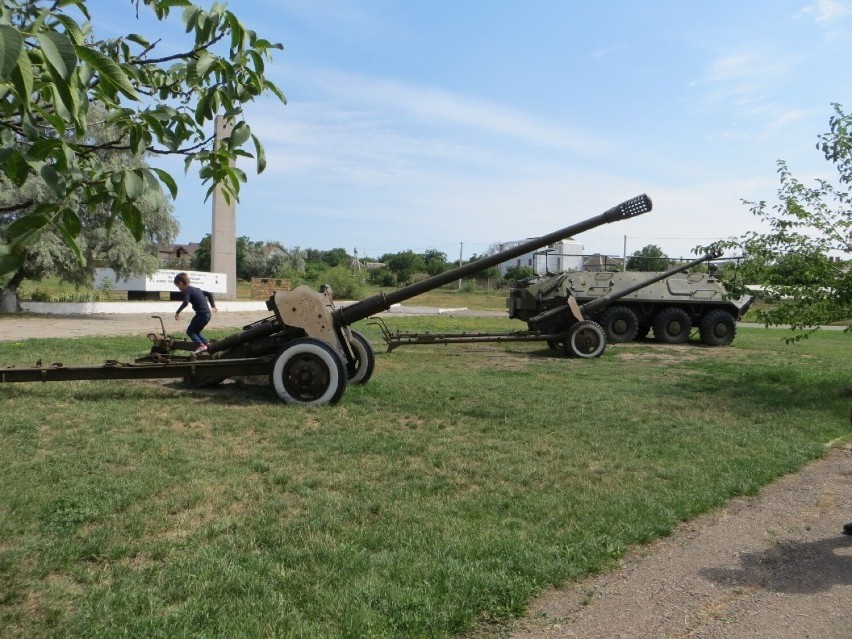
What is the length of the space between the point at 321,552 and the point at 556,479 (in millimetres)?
2112

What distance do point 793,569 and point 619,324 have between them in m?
13.8

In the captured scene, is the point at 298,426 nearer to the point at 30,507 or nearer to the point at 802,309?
the point at 30,507

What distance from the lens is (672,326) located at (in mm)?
17906

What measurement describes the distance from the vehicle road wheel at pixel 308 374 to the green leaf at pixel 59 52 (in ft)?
20.0

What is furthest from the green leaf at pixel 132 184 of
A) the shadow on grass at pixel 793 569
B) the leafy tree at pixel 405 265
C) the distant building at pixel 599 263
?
the leafy tree at pixel 405 265

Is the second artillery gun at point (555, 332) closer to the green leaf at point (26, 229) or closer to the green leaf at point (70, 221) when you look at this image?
the green leaf at point (70, 221)

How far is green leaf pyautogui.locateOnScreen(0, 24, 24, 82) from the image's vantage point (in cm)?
127

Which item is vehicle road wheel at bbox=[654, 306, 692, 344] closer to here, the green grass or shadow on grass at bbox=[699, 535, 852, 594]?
the green grass

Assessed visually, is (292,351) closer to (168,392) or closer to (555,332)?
(168,392)

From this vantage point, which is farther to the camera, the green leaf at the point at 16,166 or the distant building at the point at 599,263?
the distant building at the point at 599,263

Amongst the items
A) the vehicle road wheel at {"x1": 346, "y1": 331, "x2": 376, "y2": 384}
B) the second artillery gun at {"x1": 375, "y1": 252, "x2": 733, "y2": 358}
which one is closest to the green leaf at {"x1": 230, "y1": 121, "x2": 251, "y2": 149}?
the vehicle road wheel at {"x1": 346, "y1": 331, "x2": 376, "y2": 384}

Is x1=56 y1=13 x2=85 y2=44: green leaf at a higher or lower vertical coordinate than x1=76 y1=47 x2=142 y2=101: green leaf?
higher

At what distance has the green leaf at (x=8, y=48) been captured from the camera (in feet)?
4.17

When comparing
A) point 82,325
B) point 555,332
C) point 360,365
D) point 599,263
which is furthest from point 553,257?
point 360,365
